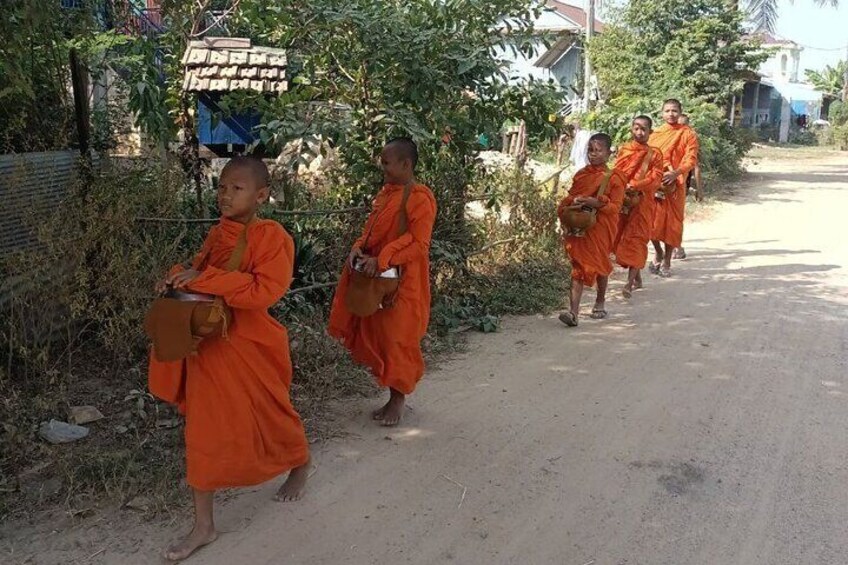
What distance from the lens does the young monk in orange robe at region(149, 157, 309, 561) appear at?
9.48ft

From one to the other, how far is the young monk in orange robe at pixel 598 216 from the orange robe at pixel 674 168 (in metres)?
2.14

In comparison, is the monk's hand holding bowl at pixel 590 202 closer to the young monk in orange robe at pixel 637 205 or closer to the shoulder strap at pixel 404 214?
the young monk in orange robe at pixel 637 205

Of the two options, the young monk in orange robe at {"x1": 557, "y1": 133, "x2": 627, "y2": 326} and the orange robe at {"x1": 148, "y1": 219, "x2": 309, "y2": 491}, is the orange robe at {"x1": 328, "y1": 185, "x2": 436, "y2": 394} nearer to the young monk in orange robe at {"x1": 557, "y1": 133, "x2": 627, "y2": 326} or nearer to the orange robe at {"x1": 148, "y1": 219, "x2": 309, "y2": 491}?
the orange robe at {"x1": 148, "y1": 219, "x2": 309, "y2": 491}

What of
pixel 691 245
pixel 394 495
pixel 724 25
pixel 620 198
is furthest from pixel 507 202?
pixel 724 25

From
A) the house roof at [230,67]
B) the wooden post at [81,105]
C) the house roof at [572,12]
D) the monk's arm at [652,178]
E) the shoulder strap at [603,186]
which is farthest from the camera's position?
the house roof at [572,12]

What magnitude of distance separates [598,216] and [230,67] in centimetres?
319

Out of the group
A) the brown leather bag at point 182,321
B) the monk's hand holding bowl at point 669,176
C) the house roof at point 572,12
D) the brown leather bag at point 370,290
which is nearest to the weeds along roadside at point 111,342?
the brown leather bag at point 370,290

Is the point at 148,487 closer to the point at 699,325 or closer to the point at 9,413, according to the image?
the point at 9,413

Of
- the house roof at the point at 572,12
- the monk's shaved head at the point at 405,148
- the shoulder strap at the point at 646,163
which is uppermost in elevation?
the house roof at the point at 572,12

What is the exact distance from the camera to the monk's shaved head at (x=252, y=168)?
2959 millimetres

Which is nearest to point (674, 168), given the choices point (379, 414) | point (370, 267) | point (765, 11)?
point (379, 414)

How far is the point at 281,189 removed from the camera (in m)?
5.91

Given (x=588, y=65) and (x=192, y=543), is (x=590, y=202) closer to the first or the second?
(x=192, y=543)

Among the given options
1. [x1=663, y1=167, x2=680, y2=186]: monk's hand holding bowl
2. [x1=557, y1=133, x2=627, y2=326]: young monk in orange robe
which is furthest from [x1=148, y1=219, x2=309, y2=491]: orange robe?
[x1=663, y1=167, x2=680, y2=186]: monk's hand holding bowl
